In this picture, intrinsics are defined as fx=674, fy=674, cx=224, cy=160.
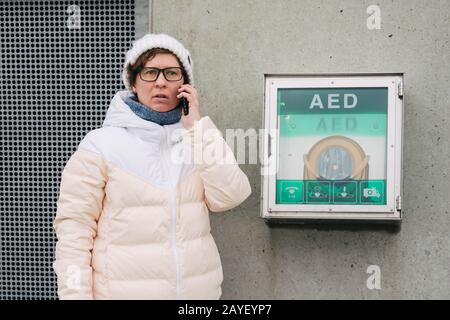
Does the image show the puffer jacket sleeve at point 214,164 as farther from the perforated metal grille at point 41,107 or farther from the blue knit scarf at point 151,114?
the perforated metal grille at point 41,107

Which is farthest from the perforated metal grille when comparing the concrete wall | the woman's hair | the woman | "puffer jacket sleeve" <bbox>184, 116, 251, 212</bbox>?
"puffer jacket sleeve" <bbox>184, 116, 251, 212</bbox>

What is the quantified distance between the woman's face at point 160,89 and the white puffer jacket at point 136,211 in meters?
0.09

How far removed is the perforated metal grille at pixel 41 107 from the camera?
424 centimetres

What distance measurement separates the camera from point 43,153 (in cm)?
430

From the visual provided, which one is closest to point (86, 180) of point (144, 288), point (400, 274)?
point (144, 288)

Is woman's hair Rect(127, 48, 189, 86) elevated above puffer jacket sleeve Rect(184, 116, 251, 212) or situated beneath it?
elevated above

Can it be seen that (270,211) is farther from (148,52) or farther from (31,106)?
(31,106)

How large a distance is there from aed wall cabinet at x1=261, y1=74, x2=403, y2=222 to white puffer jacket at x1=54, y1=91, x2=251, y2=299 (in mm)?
754

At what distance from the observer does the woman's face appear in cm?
298

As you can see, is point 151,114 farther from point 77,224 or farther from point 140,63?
point 77,224

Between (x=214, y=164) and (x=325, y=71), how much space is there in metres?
1.29

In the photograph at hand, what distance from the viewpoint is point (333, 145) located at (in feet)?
12.0

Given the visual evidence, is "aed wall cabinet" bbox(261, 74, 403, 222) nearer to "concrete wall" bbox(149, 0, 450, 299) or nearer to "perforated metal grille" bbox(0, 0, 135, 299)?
"concrete wall" bbox(149, 0, 450, 299)

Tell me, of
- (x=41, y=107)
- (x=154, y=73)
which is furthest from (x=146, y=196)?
(x=41, y=107)
